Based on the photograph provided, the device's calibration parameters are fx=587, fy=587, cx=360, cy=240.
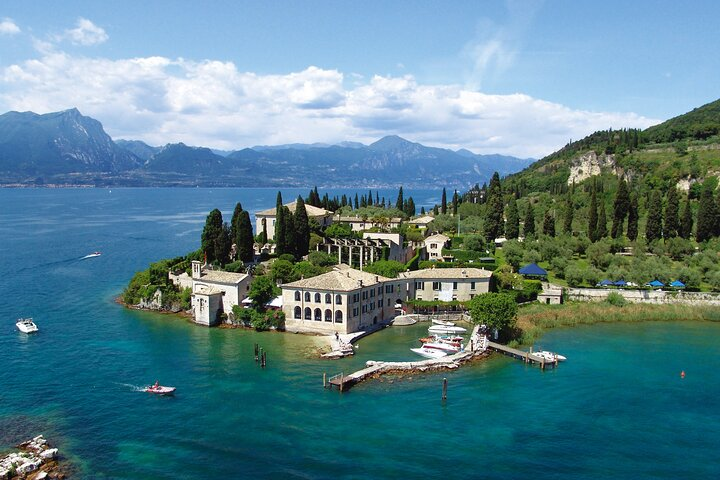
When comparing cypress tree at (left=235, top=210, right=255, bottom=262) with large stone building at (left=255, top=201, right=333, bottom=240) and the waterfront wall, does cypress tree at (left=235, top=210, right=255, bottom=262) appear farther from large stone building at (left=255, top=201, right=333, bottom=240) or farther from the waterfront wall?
the waterfront wall

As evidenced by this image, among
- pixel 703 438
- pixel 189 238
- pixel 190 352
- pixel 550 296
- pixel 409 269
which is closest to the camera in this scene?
pixel 703 438

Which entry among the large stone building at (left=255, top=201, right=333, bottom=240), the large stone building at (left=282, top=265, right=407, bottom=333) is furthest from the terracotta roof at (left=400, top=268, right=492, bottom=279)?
the large stone building at (left=255, top=201, right=333, bottom=240)

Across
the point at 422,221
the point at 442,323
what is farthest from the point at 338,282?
the point at 422,221

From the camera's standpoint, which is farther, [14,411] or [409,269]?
[409,269]

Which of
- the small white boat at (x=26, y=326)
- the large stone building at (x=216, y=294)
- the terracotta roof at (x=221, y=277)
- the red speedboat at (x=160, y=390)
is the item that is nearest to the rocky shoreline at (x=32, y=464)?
the red speedboat at (x=160, y=390)

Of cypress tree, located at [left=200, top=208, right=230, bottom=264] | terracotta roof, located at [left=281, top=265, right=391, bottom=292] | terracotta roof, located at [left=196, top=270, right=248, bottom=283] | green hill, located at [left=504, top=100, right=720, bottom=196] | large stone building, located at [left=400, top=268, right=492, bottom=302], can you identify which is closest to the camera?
terracotta roof, located at [left=281, top=265, right=391, bottom=292]

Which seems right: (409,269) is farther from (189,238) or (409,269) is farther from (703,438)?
(189,238)

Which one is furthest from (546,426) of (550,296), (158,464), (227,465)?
(550,296)

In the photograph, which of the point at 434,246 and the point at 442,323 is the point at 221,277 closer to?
the point at 442,323
